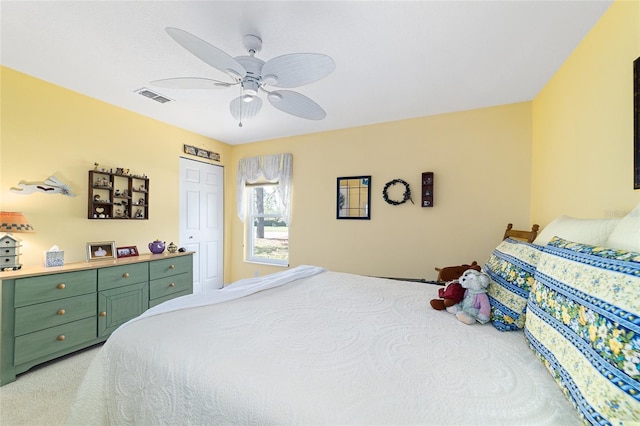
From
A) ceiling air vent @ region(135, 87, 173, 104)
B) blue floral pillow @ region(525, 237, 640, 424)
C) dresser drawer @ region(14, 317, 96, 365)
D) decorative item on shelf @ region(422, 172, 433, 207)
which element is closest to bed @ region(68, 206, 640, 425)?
blue floral pillow @ region(525, 237, 640, 424)

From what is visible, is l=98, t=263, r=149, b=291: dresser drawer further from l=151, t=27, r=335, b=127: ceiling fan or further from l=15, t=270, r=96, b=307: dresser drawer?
l=151, t=27, r=335, b=127: ceiling fan

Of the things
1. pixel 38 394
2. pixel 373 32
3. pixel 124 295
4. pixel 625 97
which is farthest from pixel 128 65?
pixel 625 97

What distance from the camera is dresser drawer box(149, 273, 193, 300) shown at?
9.67ft

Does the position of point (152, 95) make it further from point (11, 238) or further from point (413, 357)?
point (413, 357)

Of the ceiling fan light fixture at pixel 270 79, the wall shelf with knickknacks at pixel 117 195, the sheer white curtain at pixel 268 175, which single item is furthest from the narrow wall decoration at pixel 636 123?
the wall shelf with knickknacks at pixel 117 195

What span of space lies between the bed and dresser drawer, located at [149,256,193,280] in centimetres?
177

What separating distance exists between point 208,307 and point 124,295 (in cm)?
181

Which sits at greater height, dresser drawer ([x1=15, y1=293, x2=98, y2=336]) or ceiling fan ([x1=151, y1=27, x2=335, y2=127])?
ceiling fan ([x1=151, y1=27, x2=335, y2=127])

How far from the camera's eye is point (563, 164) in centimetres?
212

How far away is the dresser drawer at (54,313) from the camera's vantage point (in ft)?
6.68

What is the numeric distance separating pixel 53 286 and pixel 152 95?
77.1 inches

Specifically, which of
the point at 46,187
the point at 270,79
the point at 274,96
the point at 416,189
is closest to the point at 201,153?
the point at 46,187

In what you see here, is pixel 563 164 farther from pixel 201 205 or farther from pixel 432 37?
pixel 201 205

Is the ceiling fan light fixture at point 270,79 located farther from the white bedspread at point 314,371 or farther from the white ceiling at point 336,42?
the white bedspread at point 314,371
